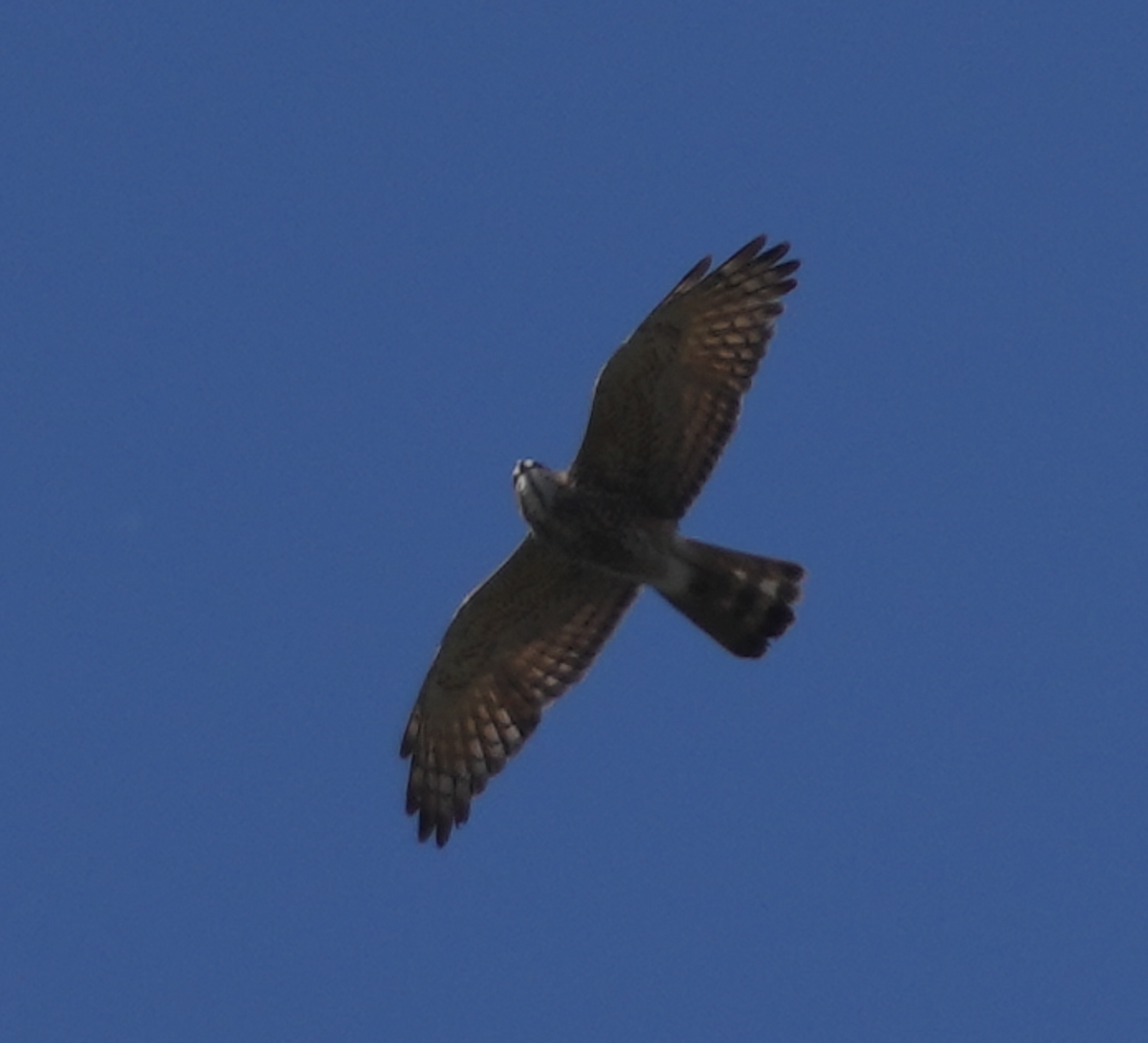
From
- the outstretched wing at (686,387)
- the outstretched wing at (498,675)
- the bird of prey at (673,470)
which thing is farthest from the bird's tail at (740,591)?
the outstretched wing at (498,675)

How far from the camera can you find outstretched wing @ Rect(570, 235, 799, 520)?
655 inches

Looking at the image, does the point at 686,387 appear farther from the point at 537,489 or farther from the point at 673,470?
the point at 537,489

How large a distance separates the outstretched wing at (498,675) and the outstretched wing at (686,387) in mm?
819

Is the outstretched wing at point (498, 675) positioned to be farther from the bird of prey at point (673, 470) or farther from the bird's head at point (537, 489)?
the bird's head at point (537, 489)

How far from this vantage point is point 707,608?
658 inches

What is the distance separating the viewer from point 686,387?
1670 centimetres

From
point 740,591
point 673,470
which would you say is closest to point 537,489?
point 673,470

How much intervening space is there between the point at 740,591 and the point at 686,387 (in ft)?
4.04

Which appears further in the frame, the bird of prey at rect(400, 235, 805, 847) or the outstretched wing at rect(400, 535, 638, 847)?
the outstretched wing at rect(400, 535, 638, 847)

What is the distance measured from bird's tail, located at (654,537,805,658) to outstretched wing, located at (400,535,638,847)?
80 cm

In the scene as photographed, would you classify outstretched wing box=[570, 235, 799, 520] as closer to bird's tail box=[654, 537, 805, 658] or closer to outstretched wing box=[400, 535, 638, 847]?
bird's tail box=[654, 537, 805, 658]

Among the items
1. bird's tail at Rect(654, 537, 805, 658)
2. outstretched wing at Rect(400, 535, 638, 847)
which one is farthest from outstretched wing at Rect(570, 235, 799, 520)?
outstretched wing at Rect(400, 535, 638, 847)

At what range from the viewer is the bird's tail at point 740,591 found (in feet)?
54.5

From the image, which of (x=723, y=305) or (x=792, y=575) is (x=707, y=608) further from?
(x=723, y=305)
